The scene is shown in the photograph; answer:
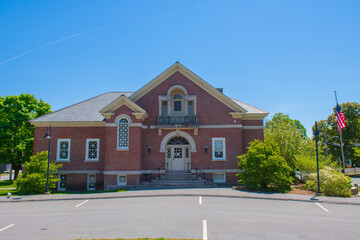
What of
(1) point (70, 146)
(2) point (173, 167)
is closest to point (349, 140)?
(2) point (173, 167)

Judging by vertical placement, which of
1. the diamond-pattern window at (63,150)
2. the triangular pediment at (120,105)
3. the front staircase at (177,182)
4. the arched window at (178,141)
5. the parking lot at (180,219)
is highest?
the triangular pediment at (120,105)

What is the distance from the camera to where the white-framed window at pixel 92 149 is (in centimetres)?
2117

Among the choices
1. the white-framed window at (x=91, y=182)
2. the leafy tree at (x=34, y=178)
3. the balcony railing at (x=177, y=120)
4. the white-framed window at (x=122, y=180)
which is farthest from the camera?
the white-framed window at (x=91, y=182)

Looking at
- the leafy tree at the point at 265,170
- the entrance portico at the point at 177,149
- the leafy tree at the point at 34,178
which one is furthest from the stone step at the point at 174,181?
the leafy tree at the point at 34,178

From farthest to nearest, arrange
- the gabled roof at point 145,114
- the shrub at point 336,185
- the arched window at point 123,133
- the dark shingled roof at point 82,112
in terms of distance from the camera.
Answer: the dark shingled roof at point 82,112, the gabled roof at point 145,114, the arched window at point 123,133, the shrub at point 336,185

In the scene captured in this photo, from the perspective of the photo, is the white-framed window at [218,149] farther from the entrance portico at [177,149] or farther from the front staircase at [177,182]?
the front staircase at [177,182]

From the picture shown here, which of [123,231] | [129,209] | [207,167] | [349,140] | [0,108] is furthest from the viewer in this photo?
[349,140]

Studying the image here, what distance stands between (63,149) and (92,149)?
8.09 ft

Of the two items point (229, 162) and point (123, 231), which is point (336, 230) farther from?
point (229, 162)

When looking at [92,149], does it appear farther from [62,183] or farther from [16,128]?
[16,128]

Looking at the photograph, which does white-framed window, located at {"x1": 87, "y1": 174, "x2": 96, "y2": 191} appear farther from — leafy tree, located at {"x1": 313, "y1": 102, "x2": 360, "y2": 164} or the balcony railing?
leafy tree, located at {"x1": 313, "y1": 102, "x2": 360, "y2": 164}

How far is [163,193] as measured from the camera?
1534cm

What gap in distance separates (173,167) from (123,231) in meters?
13.0

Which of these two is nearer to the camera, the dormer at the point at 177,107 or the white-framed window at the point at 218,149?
the white-framed window at the point at 218,149
